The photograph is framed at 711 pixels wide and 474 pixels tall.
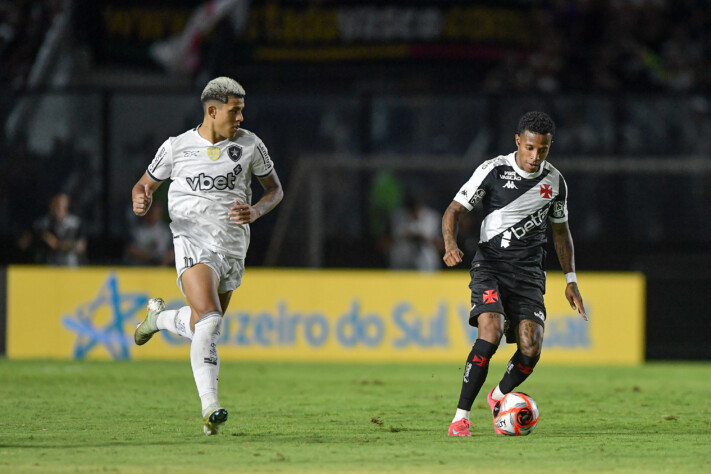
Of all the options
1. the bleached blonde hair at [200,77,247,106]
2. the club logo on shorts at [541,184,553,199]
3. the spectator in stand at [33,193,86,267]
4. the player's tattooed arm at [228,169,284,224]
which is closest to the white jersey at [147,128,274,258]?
the player's tattooed arm at [228,169,284,224]

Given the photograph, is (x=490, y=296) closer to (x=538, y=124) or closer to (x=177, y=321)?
(x=538, y=124)

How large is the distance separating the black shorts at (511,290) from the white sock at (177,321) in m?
1.87

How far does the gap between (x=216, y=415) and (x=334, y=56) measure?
48.7 feet

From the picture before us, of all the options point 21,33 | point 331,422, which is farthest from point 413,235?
point 331,422

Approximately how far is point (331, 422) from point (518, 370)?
1422 mm

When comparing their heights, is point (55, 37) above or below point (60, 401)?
above

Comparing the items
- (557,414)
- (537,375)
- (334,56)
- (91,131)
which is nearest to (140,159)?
(91,131)

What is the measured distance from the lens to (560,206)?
826 centimetres

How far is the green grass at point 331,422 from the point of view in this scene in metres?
6.55

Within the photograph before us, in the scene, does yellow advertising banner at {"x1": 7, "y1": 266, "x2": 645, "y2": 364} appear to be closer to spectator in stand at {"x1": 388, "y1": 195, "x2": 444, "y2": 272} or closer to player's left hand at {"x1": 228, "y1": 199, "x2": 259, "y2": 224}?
spectator in stand at {"x1": 388, "y1": 195, "x2": 444, "y2": 272}

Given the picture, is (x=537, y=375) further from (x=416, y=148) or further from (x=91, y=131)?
(x=91, y=131)

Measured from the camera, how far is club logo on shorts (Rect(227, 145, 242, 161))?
8.12m

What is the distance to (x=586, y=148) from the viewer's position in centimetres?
1814

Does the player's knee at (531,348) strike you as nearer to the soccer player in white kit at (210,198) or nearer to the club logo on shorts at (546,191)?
the club logo on shorts at (546,191)
